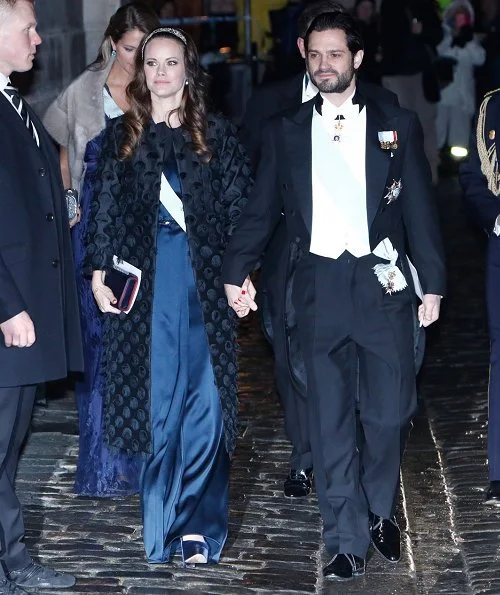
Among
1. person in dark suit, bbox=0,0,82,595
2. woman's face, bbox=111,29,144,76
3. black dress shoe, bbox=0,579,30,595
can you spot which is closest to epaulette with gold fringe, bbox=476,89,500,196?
woman's face, bbox=111,29,144,76

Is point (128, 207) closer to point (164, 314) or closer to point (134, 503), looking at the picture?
point (164, 314)

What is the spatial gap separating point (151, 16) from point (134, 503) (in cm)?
226

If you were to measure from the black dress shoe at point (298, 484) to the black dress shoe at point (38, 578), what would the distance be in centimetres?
147

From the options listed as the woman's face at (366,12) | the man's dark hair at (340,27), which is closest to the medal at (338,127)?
the man's dark hair at (340,27)

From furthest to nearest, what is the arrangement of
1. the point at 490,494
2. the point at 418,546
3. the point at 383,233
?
the point at 490,494
the point at 418,546
the point at 383,233

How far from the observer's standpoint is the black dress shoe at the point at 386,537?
624 cm

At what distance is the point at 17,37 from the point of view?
5.59 metres

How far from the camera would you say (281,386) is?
7.16m

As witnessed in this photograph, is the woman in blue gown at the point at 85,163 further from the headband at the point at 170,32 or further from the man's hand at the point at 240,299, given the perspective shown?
the man's hand at the point at 240,299

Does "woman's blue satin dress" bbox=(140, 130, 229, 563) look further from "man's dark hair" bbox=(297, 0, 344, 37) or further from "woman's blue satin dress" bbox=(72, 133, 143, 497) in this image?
"man's dark hair" bbox=(297, 0, 344, 37)

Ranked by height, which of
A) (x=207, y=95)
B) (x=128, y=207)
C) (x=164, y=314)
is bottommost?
(x=164, y=314)

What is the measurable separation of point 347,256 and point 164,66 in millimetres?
1045

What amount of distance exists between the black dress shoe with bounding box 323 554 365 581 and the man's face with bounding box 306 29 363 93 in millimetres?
1861

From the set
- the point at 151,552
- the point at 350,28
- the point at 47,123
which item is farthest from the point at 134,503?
the point at 350,28
